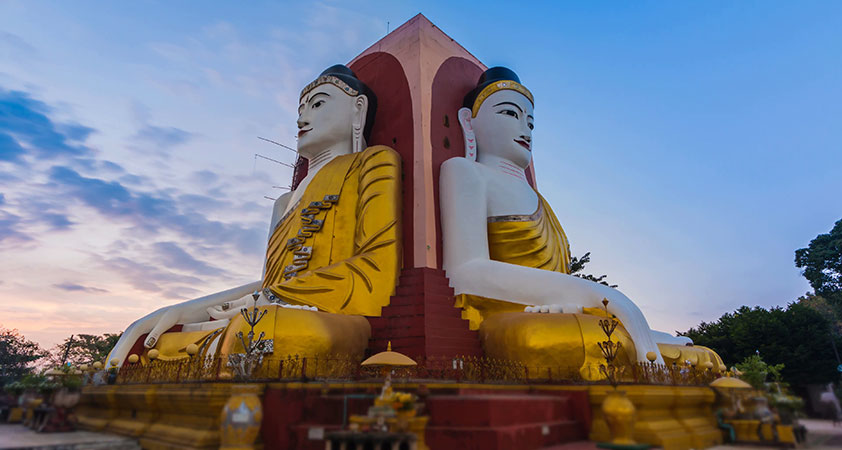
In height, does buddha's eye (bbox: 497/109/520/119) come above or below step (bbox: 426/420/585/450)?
above

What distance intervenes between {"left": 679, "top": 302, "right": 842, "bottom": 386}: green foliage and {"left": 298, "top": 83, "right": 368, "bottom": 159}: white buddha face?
58.0 ft

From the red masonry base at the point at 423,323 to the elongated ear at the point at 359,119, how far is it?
12.4ft

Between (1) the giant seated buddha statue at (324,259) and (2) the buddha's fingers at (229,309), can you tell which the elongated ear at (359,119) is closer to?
(1) the giant seated buddha statue at (324,259)

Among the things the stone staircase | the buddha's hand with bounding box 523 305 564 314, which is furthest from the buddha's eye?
the stone staircase

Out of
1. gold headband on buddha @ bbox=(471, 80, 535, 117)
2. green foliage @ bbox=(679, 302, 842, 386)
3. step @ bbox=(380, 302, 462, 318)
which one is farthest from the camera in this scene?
green foliage @ bbox=(679, 302, 842, 386)

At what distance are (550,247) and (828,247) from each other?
23912 millimetres

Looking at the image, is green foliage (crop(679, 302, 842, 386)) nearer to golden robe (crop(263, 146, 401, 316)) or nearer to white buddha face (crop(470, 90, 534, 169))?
white buddha face (crop(470, 90, 534, 169))

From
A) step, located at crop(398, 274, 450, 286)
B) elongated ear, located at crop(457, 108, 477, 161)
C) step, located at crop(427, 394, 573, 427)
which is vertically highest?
elongated ear, located at crop(457, 108, 477, 161)

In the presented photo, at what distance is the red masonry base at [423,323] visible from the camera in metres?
7.95

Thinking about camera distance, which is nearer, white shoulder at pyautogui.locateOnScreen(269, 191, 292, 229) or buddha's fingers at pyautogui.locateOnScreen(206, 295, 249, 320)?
buddha's fingers at pyautogui.locateOnScreen(206, 295, 249, 320)

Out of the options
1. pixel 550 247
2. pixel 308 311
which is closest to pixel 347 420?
pixel 308 311

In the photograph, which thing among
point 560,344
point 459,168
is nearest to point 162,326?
point 459,168

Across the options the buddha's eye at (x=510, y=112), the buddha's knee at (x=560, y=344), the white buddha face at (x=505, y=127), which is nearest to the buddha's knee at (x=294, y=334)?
the buddha's knee at (x=560, y=344)

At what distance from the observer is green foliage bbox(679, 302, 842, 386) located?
18.1 metres
